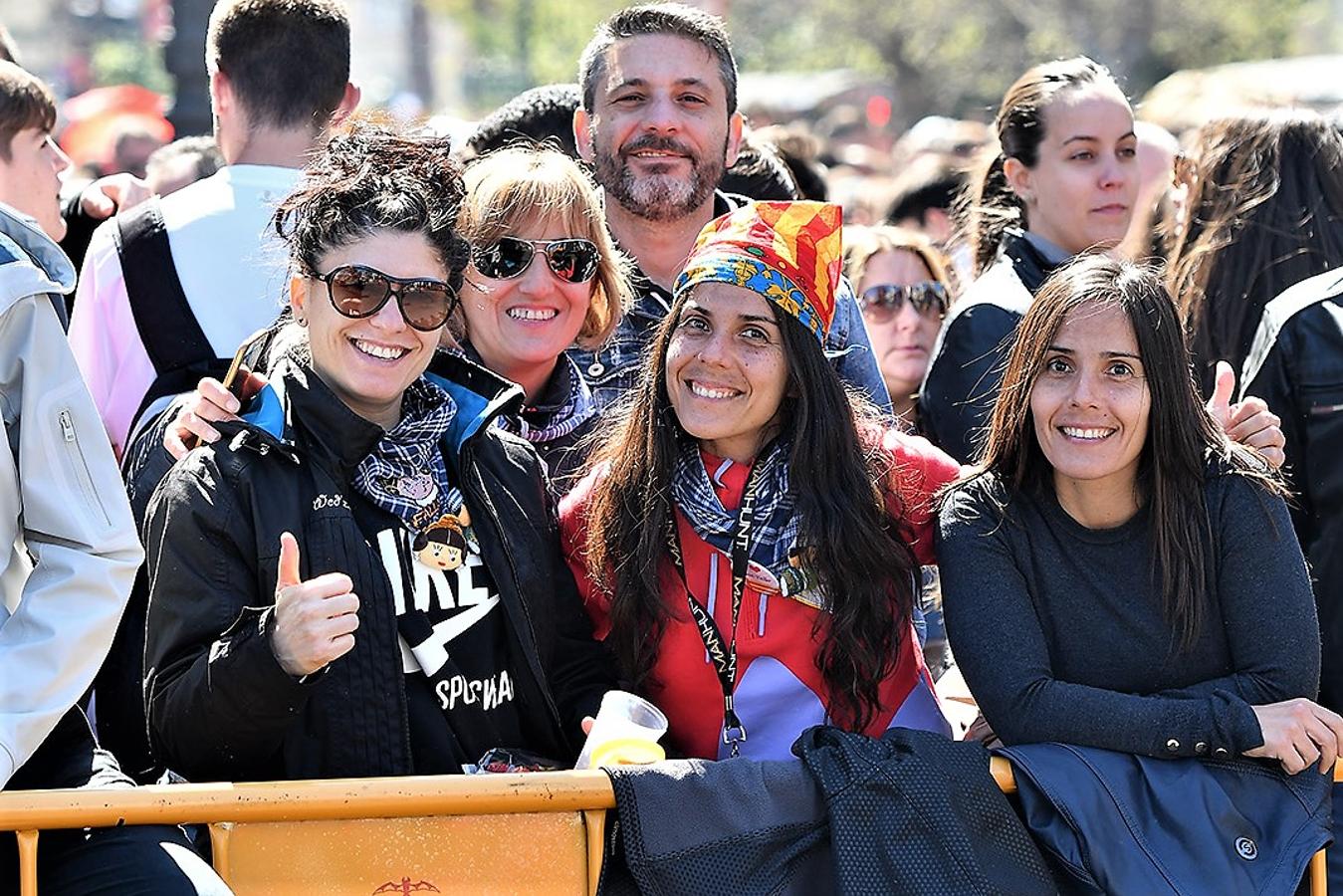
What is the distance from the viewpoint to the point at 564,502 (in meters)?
4.05

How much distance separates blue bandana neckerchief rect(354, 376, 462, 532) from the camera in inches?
141

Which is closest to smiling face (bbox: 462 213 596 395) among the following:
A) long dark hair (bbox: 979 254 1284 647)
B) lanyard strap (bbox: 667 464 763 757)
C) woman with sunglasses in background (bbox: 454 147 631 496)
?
woman with sunglasses in background (bbox: 454 147 631 496)

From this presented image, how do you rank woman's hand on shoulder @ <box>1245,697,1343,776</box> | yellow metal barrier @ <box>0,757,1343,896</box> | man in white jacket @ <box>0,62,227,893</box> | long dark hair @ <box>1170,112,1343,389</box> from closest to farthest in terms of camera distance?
1. man in white jacket @ <box>0,62,227,893</box>
2. yellow metal barrier @ <box>0,757,1343,896</box>
3. woman's hand on shoulder @ <box>1245,697,1343,776</box>
4. long dark hair @ <box>1170,112,1343,389</box>

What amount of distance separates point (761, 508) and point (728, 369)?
32 centimetres

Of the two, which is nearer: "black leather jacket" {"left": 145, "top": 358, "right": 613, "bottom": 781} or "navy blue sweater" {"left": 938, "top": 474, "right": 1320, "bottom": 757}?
"black leather jacket" {"left": 145, "top": 358, "right": 613, "bottom": 781}

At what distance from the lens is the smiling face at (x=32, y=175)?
16.5ft

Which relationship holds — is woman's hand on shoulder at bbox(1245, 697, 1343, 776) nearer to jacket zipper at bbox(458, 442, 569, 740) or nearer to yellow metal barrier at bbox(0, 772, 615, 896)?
yellow metal barrier at bbox(0, 772, 615, 896)

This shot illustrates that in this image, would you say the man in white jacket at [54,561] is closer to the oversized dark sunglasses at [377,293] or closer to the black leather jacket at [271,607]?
the black leather jacket at [271,607]

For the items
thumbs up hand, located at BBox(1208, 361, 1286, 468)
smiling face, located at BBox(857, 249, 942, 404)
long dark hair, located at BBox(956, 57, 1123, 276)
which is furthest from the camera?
smiling face, located at BBox(857, 249, 942, 404)

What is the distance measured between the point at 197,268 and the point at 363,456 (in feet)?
3.89

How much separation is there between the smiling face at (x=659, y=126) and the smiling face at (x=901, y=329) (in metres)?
1.22

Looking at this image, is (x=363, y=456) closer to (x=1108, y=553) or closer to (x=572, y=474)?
(x=572, y=474)

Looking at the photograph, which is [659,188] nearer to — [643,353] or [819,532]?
[643,353]

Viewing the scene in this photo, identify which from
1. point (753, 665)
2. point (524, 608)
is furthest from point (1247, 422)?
point (524, 608)
